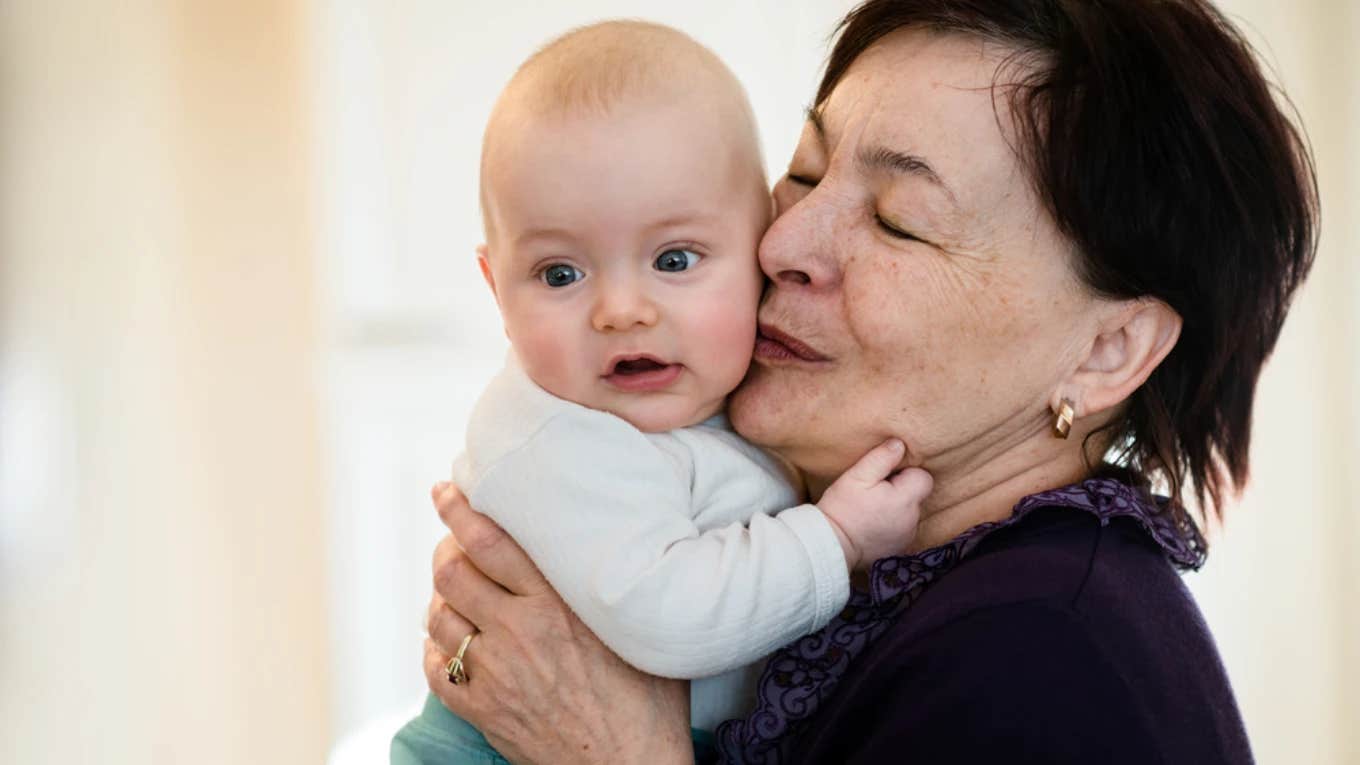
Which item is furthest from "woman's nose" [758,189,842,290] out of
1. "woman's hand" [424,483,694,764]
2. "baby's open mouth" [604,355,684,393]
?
"woman's hand" [424,483,694,764]

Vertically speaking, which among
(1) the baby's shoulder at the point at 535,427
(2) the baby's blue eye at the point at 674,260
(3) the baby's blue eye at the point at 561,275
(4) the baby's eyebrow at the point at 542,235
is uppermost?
(4) the baby's eyebrow at the point at 542,235

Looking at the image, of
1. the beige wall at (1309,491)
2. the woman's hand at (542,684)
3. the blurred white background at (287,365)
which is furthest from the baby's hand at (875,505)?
the beige wall at (1309,491)

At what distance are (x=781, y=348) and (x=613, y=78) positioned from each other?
1.10ft

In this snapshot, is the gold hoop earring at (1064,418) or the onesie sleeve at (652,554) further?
the gold hoop earring at (1064,418)

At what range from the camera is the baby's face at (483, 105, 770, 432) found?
4.15 feet

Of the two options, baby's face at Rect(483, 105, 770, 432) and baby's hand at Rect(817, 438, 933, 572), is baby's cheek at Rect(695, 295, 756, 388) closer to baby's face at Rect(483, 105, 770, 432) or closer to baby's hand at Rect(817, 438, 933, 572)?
baby's face at Rect(483, 105, 770, 432)

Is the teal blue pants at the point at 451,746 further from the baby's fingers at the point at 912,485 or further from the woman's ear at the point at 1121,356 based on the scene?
the woman's ear at the point at 1121,356

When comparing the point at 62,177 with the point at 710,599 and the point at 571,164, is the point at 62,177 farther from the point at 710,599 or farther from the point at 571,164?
the point at 710,599

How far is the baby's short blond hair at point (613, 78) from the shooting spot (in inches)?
50.3

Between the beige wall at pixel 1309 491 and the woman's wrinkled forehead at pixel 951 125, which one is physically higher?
the woman's wrinkled forehead at pixel 951 125

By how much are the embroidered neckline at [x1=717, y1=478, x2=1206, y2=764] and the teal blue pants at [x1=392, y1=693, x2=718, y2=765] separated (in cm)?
13

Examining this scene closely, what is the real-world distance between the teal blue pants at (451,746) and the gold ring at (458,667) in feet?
0.20

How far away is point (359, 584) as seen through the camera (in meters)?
3.20

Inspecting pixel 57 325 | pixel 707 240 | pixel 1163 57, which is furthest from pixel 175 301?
pixel 1163 57
